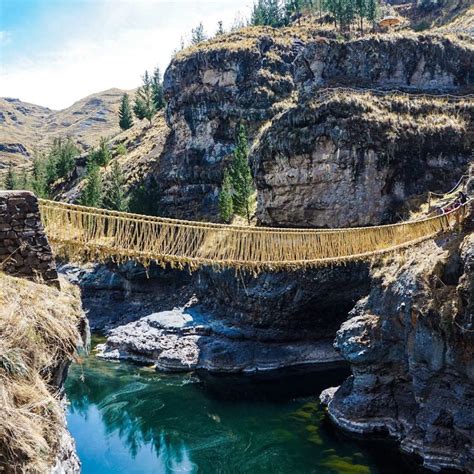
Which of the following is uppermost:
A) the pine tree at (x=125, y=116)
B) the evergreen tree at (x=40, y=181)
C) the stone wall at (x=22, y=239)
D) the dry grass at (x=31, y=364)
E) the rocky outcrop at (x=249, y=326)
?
the pine tree at (x=125, y=116)

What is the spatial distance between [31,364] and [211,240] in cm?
716

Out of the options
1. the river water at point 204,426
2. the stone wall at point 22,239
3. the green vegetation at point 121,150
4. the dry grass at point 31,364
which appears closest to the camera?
the dry grass at point 31,364

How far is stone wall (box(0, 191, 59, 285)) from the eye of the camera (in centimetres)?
660

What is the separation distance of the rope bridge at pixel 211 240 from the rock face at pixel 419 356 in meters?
0.77

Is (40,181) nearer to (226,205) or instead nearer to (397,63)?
(226,205)

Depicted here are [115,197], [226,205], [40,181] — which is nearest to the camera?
[226,205]

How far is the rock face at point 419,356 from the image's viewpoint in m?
12.5

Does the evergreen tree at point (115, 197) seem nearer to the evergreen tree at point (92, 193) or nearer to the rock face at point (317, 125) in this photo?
the evergreen tree at point (92, 193)

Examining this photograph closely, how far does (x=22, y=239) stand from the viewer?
670 centimetres

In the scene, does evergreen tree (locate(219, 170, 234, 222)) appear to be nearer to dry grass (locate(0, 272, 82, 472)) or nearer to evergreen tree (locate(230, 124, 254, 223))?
evergreen tree (locate(230, 124, 254, 223))

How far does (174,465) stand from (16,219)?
10107 mm

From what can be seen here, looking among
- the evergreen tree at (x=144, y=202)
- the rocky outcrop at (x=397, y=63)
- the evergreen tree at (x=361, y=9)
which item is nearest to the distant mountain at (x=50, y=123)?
the evergreen tree at (x=361, y=9)

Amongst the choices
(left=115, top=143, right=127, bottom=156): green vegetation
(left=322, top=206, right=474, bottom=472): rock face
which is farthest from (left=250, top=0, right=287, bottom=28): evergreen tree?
(left=322, top=206, right=474, bottom=472): rock face

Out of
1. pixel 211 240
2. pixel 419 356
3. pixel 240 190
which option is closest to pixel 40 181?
pixel 240 190
